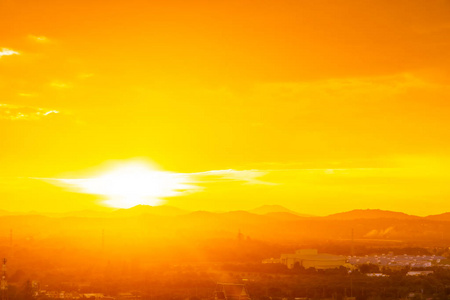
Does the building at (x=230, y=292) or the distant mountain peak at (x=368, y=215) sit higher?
the distant mountain peak at (x=368, y=215)

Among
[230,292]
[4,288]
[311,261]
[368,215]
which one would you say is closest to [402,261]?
[311,261]

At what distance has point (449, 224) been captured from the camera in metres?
117

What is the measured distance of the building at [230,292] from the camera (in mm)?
35219

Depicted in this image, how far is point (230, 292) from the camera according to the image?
120ft

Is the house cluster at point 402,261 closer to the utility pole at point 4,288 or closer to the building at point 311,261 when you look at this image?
the building at point 311,261

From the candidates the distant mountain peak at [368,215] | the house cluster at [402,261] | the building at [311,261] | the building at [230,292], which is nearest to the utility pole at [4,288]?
the building at [230,292]

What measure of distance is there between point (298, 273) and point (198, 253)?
16353 mm

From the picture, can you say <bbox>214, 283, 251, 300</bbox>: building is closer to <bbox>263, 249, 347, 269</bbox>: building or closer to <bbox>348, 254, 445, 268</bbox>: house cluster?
<bbox>263, 249, 347, 269</bbox>: building

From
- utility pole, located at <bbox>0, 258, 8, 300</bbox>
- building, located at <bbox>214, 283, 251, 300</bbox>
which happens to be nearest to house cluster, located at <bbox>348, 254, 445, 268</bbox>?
building, located at <bbox>214, 283, 251, 300</bbox>

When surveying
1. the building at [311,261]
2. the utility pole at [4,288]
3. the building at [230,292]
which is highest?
the building at [311,261]

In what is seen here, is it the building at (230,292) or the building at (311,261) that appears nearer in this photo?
the building at (230,292)

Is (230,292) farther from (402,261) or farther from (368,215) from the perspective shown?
(368,215)

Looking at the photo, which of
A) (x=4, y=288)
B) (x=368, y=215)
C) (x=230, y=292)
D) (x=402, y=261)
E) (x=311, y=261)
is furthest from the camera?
(x=368, y=215)

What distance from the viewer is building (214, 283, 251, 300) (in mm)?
35219
